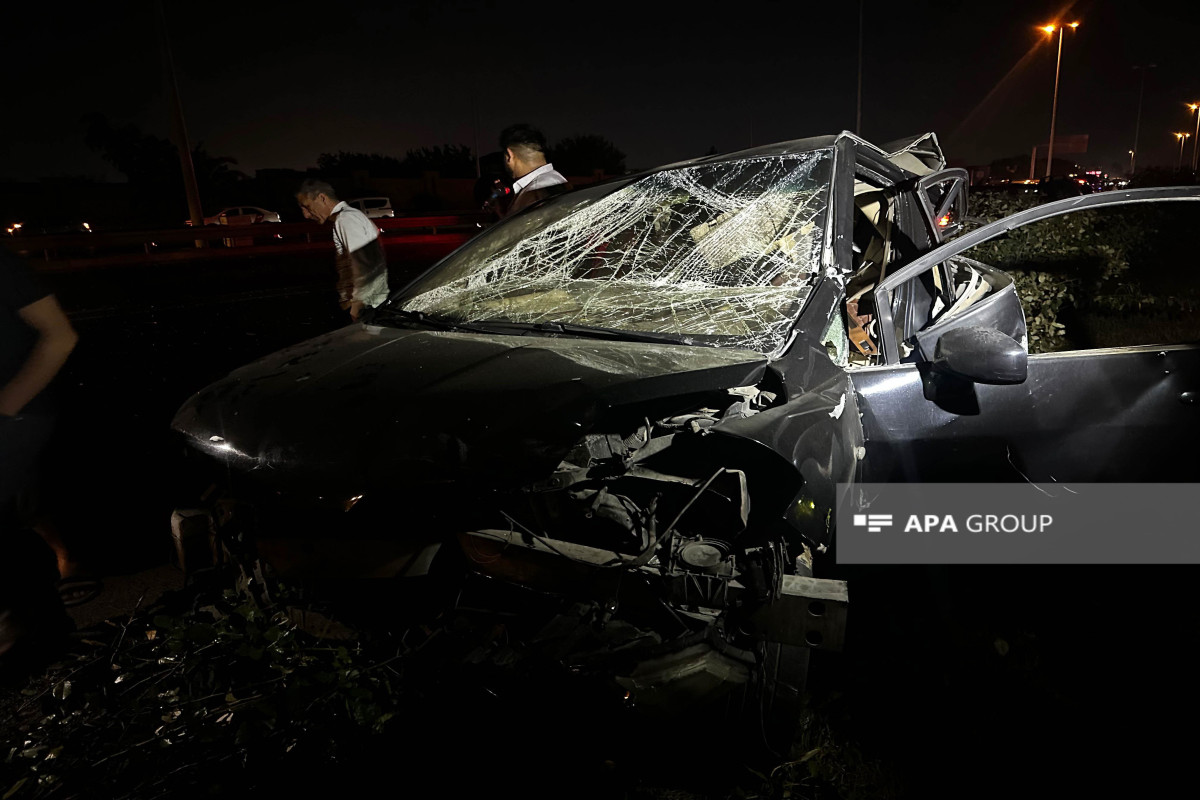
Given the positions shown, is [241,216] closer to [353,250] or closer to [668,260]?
[353,250]

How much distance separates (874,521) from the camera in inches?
87.0

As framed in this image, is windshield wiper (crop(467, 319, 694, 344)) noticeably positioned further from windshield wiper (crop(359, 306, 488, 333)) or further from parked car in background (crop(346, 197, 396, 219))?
parked car in background (crop(346, 197, 396, 219))

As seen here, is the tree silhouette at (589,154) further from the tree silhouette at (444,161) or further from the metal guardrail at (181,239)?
the metal guardrail at (181,239)

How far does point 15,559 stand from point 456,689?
5.50 ft

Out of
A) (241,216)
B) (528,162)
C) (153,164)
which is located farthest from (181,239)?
(153,164)

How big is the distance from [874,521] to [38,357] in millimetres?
2921

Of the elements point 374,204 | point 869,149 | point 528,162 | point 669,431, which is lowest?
point 669,431

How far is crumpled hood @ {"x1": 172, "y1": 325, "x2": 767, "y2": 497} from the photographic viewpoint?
5.61 feet

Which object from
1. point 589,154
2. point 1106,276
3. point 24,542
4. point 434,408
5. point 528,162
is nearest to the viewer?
point 434,408

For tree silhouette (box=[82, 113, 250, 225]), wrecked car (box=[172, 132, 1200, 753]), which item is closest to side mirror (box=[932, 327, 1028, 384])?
wrecked car (box=[172, 132, 1200, 753])

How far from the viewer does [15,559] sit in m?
2.40

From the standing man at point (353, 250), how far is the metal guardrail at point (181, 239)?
150 inches

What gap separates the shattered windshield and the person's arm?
1201mm

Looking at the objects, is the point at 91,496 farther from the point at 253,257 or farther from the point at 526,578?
the point at 253,257
